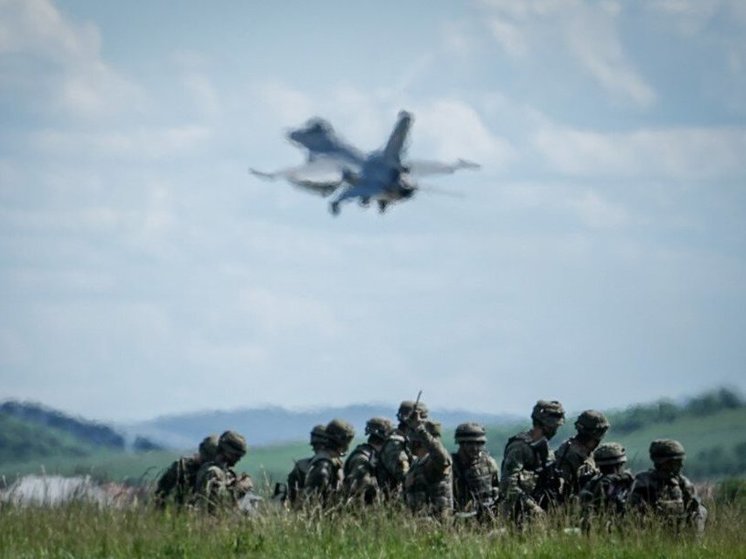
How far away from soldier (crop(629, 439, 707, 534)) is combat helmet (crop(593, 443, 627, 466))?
0.59 m

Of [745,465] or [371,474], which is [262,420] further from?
[371,474]

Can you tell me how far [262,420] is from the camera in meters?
49.9

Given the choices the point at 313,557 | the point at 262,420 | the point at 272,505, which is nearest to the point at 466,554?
the point at 313,557

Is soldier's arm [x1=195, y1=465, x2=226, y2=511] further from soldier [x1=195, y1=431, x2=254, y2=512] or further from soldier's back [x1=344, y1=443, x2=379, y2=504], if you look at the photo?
soldier's back [x1=344, y1=443, x2=379, y2=504]

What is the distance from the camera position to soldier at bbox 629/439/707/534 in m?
21.7

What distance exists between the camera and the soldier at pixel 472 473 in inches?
922

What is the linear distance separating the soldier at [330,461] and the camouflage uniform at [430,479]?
51.0 inches

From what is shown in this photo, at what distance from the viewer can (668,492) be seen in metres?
21.8

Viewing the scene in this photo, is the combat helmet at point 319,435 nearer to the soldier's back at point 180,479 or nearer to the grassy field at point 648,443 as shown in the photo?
the soldier's back at point 180,479

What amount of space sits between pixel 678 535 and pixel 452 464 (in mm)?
3157

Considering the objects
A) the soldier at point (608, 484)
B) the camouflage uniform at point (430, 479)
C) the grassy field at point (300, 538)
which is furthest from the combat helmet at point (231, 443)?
the soldier at point (608, 484)

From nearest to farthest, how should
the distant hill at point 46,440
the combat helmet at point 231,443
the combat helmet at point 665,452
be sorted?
1. the combat helmet at point 665,452
2. the combat helmet at point 231,443
3. the distant hill at point 46,440

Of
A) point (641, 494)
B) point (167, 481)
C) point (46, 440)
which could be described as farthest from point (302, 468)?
point (46, 440)

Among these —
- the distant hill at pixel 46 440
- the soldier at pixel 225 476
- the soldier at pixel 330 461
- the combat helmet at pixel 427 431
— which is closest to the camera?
the combat helmet at pixel 427 431
